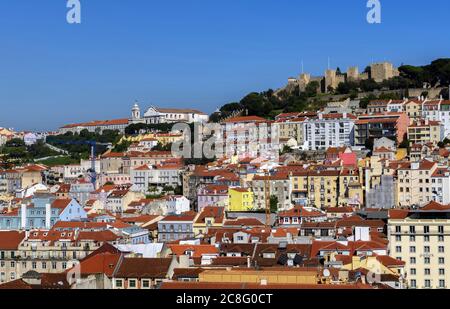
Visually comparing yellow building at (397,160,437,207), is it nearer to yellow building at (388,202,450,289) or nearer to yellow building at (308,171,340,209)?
yellow building at (308,171,340,209)

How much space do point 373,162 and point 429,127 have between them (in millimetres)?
7181

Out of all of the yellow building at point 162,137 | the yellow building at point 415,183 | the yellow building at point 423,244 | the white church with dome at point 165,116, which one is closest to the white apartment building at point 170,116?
the white church with dome at point 165,116

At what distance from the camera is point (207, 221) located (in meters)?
21.2

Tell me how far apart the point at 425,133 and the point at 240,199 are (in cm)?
1034

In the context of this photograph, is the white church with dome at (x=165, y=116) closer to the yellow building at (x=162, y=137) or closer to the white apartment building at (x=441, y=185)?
the yellow building at (x=162, y=137)

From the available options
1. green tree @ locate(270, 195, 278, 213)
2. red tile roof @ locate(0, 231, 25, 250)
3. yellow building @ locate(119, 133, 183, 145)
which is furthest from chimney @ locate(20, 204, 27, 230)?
yellow building @ locate(119, 133, 183, 145)

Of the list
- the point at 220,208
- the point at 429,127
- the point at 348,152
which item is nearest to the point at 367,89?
Answer: the point at 429,127

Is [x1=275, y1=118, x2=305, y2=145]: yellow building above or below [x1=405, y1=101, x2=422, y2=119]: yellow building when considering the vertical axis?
below

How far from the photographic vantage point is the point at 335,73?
46.6m

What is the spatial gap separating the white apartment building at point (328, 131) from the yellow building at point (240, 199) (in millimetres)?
9881

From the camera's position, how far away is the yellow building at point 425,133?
32344 mm

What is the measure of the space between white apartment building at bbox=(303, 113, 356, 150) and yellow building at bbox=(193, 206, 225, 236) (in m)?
14.5

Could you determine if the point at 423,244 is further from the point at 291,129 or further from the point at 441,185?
the point at 291,129

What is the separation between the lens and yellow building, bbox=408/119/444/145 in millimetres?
32344
